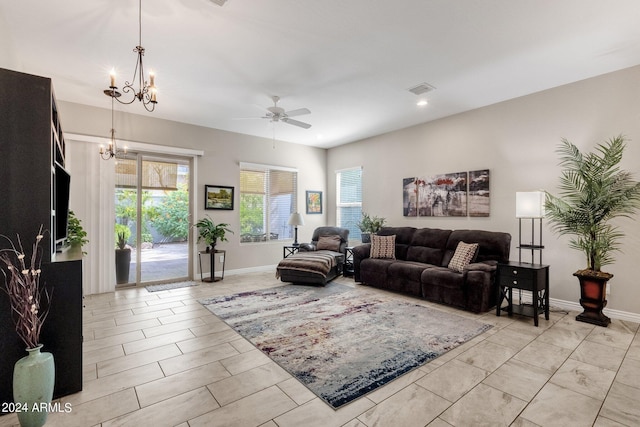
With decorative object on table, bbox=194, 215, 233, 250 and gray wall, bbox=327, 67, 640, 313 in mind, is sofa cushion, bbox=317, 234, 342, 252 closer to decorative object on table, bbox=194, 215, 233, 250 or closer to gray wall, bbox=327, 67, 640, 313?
gray wall, bbox=327, 67, 640, 313

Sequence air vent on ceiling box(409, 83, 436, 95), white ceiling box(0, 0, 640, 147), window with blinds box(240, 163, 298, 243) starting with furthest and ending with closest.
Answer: window with blinds box(240, 163, 298, 243) → air vent on ceiling box(409, 83, 436, 95) → white ceiling box(0, 0, 640, 147)

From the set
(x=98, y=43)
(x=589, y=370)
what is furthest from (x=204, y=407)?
(x=98, y=43)

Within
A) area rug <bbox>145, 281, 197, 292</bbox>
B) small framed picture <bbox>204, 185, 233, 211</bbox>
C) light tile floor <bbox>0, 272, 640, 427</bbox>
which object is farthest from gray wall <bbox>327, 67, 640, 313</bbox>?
area rug <bbox>145, 281, 197, 292</bbox>

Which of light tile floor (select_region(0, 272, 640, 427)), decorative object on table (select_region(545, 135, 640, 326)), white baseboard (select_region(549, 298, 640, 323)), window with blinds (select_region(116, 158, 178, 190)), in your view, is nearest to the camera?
light tile floor (select_region(0, 272, 640, 427))

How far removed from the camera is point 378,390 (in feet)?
7.02

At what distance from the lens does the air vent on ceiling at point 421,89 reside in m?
Result: 3.95

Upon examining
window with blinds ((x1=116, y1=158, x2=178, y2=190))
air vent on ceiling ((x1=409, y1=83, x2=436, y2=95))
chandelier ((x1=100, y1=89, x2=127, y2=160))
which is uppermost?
air vent on ceiling ((x1=409, y1=83, x2=436, y2=95))

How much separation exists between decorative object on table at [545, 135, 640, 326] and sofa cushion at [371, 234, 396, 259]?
2.32 metres

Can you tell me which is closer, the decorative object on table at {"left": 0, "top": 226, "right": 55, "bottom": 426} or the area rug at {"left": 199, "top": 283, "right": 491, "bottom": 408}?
the decorative object on table at {"left": 0, "top": 226, "right": 55, "bottom": 426}

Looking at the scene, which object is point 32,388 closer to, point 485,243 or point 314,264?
point 314,264

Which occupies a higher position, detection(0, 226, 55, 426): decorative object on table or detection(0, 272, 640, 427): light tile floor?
detection(0, 226, 55, 426): decorative object on table

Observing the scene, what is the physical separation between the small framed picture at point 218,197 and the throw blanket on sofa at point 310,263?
184 centimetres

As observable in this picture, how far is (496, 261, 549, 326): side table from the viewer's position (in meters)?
3.36

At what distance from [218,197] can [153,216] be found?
1207 mm
